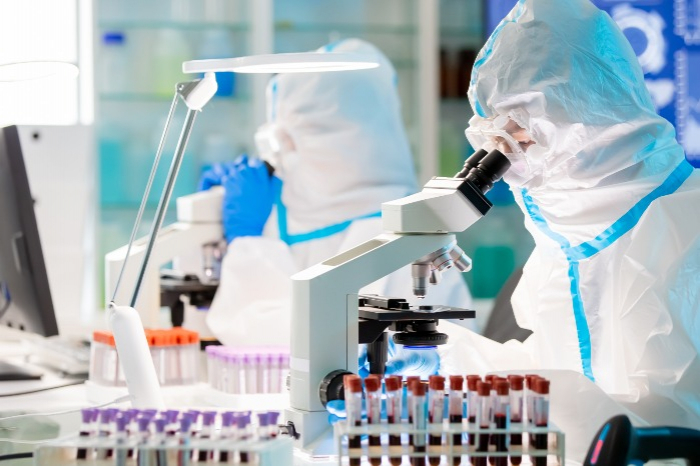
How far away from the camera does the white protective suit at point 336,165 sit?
110 inches

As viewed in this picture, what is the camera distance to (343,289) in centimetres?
141

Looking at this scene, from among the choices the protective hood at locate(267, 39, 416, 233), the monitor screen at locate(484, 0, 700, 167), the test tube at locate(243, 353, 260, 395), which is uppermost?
the monitor screen at locate(484, 0, 700, 167)

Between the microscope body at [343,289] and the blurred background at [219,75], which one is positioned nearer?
the microscope body at [343,289]

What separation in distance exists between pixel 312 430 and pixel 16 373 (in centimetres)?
98

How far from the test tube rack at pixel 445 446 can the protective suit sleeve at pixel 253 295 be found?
1083 mm

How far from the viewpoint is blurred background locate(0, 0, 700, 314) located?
4039 mm

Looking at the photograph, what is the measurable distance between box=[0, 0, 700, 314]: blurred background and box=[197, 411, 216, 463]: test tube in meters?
2.91

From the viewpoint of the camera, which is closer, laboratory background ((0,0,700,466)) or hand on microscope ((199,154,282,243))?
laboratory background ((0,0,700,466))

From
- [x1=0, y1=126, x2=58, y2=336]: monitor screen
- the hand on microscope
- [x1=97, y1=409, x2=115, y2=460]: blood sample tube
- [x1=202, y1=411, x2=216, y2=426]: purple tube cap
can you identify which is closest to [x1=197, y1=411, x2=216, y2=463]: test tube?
[x1=202, y1=411, x2=216, y2=426]: purple tube cap

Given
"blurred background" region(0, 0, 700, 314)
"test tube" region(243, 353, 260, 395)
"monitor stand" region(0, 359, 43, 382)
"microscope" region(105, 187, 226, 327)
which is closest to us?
"test tube" region(243, 353, 260, 395)

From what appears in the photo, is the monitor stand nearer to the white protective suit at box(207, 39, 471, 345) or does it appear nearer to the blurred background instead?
the white protective suit at box(207, 39, 471, 345)

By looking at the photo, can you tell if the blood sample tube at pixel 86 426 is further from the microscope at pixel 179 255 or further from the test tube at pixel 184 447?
the microscope at pixel 179 255

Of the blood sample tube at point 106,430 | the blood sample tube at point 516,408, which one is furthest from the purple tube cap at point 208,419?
the blood sample tube at point 516,408

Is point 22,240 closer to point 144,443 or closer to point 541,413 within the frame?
point 144,443
